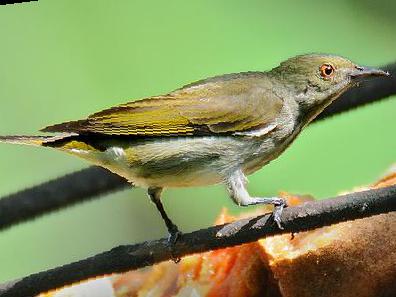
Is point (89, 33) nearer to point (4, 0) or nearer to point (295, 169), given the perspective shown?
point (295, 169)

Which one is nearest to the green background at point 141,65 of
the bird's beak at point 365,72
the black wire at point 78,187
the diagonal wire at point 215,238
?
the black wire at point 78,187

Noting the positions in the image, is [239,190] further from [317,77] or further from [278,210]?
[278,210]

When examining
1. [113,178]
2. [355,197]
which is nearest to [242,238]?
[355,197]

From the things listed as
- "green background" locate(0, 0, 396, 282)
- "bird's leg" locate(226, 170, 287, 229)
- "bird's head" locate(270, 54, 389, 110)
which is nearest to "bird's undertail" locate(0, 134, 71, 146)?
"bird's leg" locate(226, 170, 287, 229)

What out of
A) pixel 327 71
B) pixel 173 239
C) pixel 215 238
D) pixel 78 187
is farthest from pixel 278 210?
pixel 78 187

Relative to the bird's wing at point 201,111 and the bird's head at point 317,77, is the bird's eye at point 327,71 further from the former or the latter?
the bird's wing at point 201,111

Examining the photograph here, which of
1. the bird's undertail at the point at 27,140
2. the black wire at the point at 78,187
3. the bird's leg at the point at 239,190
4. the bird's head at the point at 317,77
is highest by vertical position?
the bird's undertail at the point at 27,140
